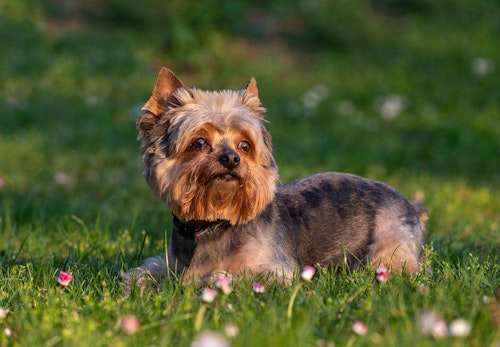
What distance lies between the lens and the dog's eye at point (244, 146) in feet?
17.7

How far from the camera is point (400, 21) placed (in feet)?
60.4

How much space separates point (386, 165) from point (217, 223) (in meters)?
6.05

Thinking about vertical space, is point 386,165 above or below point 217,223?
below

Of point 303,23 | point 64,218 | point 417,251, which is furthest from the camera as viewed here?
point 303,23

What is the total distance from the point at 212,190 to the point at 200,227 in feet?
1.29

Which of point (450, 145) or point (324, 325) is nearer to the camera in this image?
point (324, 325)

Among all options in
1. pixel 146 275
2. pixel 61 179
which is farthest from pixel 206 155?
pixel 61 179

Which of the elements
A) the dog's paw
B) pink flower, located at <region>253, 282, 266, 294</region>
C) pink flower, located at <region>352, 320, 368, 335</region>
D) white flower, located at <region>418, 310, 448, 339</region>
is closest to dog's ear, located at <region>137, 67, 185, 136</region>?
the dog's paw

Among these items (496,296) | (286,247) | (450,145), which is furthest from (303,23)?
(496,296)

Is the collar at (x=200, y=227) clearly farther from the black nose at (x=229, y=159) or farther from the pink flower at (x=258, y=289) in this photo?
the pink flower at (x=258, y=289)

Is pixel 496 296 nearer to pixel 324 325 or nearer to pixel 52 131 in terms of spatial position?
pixel 324 325

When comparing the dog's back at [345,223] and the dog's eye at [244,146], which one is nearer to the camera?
the dog's eye at [244,146]

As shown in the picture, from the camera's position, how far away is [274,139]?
38.6 ft

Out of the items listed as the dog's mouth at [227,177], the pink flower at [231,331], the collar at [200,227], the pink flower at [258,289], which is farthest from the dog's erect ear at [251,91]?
the pink flower at [231,331]
